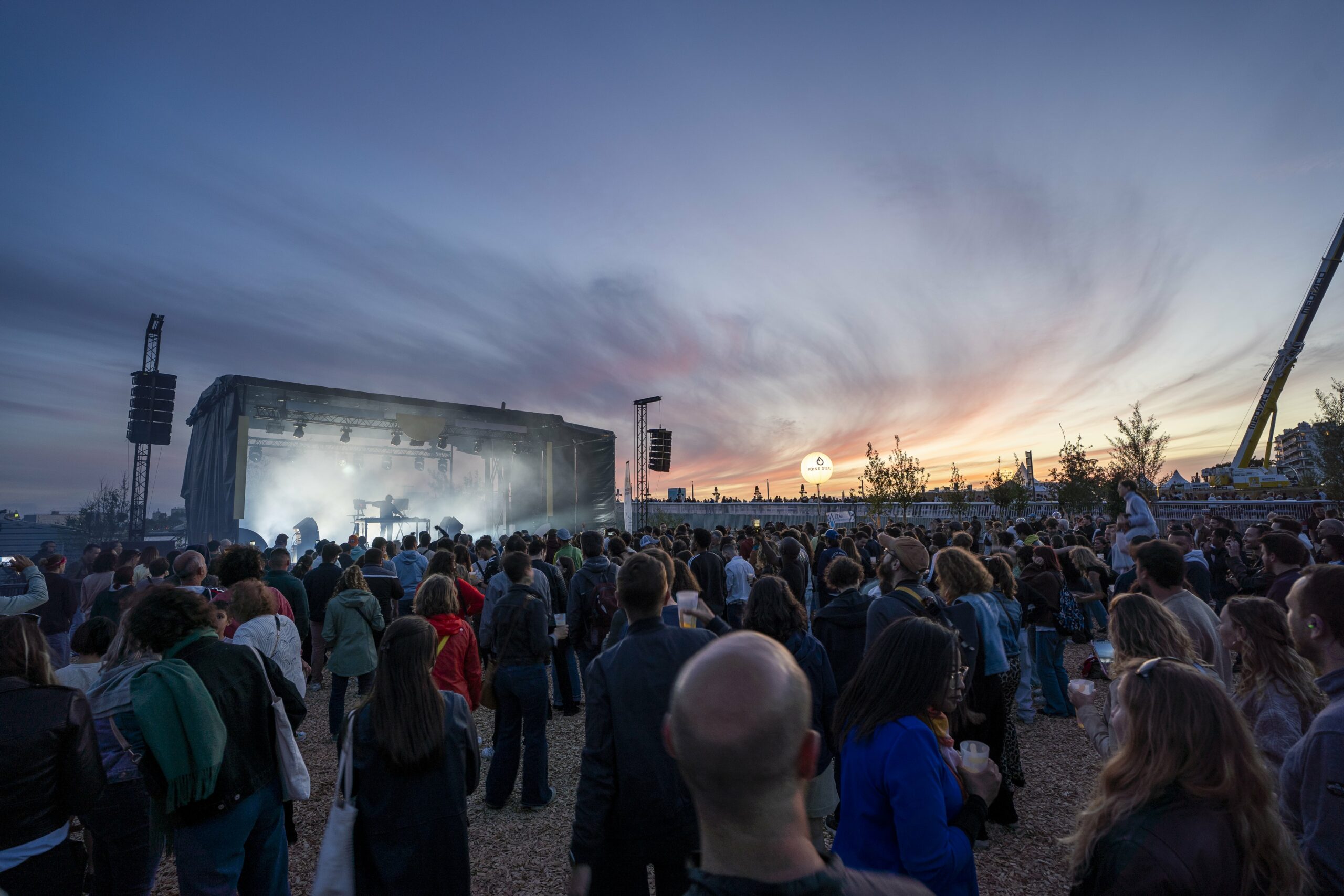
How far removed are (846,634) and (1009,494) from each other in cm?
2644

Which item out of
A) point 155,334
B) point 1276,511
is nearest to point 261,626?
point 155,334

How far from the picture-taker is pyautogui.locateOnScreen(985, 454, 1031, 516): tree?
86.6 ft

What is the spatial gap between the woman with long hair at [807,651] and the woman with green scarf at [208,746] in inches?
99.1

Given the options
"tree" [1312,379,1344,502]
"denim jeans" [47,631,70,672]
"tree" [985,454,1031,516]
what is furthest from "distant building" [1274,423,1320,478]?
"denim jeans" [47,631,70,672]

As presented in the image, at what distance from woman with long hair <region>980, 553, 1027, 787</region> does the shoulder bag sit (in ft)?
11.7

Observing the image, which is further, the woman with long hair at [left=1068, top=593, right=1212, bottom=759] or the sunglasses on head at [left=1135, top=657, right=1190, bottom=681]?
the woman with long hair at [left=1068, top=593, right=1212, bottom=759]

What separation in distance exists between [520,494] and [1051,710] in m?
20.6

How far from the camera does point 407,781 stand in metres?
2.38

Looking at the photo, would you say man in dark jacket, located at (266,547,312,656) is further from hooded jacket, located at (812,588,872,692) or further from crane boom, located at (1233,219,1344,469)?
crane boom, located at (1233,219,1344,469)

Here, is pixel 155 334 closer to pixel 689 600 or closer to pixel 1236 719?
pixel 689 600

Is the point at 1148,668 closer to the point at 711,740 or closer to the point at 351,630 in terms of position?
the point at 711,740

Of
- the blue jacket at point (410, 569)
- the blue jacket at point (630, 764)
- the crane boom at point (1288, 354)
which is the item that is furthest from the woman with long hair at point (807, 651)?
the crane boom at point (1288, 354)

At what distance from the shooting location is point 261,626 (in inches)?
156

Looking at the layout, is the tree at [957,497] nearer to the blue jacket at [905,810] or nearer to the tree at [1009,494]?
the tree at [1009,494]
